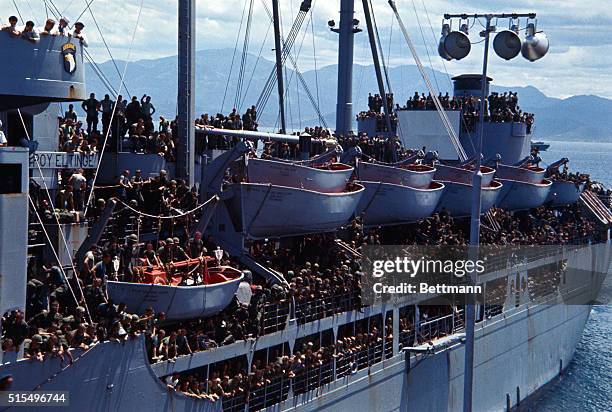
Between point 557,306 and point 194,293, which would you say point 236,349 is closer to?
point 194,293

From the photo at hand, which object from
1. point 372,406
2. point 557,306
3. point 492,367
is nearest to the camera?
point 372,406

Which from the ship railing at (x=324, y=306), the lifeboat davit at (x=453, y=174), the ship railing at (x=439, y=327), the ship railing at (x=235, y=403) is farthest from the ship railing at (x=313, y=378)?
the lifeboat davit at (x=453, y=174)

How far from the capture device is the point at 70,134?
24141 mm

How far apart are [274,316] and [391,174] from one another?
34.6 ft

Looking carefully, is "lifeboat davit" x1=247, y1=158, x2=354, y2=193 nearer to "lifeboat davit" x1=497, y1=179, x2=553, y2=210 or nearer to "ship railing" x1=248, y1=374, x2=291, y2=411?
"ship railing" x1=248, y1=374, x2=291, y2=411

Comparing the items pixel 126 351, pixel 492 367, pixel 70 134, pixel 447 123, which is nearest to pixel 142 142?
pixel 70 134

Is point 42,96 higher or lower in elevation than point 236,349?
higher

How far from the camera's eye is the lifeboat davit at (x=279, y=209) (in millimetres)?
26156

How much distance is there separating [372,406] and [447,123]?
18739 millimetres

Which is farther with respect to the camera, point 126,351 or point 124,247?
point 124,247

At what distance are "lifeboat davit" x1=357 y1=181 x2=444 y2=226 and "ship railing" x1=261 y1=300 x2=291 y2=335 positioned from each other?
870 centimetres

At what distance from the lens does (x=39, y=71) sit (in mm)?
19891

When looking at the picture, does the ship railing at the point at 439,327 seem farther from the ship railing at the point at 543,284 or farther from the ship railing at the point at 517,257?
the ship railing at the point at 543,284

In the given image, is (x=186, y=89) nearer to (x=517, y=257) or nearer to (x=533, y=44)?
(x=517, y=257)
